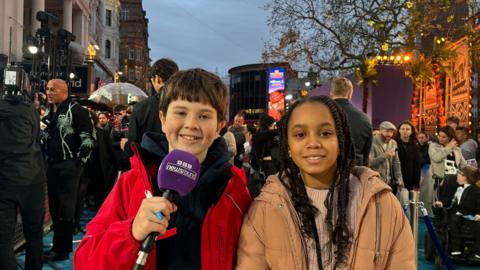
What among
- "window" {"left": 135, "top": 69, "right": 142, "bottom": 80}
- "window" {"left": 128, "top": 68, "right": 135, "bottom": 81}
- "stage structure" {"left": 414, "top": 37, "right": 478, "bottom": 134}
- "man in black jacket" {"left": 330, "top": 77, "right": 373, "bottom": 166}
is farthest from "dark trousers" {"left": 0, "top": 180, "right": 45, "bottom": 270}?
"window" {"left": 135, "top": 69, "right": 142, "bottom": 80}

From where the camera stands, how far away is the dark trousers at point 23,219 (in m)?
4.01

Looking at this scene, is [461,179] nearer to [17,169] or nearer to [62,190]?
[62,190]

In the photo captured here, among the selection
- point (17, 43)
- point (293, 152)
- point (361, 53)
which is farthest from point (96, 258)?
point (17, 43)

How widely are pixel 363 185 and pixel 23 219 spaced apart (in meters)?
3.60

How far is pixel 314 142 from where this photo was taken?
6.55 feet

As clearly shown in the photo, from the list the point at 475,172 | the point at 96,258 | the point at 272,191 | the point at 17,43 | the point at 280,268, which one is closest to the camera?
the point at 96,258

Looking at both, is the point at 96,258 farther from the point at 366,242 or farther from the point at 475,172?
the point at 475,172

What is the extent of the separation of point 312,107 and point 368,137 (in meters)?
3.09

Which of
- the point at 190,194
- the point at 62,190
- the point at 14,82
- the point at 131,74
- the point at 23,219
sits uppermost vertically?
the point at 131,74

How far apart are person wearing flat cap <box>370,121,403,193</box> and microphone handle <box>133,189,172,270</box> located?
6.74 m

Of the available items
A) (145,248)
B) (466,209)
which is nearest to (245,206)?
(145,248)

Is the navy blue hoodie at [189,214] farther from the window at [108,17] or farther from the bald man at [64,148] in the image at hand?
the window at [108,17]

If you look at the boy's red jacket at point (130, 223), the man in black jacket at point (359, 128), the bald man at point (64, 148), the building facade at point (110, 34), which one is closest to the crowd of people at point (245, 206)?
the boy's red jacket at point (130, 223)

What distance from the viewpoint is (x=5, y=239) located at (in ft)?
13.2
